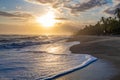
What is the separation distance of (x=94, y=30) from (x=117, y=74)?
124 metres

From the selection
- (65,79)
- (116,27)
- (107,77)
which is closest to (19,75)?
(65,79)

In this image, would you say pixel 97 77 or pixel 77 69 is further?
pixel 77 69

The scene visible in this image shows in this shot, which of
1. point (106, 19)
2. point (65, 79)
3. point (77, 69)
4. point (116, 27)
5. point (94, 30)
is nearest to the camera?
point (65, 79)

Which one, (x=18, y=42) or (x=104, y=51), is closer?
(x=104, y=51)

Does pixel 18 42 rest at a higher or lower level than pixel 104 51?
higher

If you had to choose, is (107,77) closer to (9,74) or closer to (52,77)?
(52,77)

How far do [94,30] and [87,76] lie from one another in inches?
4886

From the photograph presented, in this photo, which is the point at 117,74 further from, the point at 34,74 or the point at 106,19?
the point at 106,19

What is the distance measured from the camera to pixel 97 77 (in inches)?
315

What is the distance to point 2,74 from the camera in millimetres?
8688

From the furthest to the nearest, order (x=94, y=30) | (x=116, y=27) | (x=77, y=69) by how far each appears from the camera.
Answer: (x=94, y=30) < (x=116, y=27) < (x=77, y=69)

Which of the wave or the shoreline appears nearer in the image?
the shoreline

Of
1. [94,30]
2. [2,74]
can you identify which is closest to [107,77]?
[2,74]

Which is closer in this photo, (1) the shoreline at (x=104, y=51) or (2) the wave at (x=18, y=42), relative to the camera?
(1) the shoreline at (x=104, y=51)
